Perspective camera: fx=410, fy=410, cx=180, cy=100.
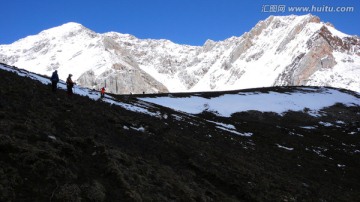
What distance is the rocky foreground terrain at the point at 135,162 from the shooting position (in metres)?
14.3

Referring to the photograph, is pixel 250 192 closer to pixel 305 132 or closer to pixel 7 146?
pixel 7 146

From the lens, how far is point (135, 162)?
731 inches

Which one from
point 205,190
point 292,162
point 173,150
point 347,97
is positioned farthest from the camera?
point 347,97

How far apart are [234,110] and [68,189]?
164 feet

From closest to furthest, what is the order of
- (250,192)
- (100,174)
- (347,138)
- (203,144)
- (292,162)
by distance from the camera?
1. (100,174)
2. (250,192)
3. (203,144)
4. (292,162)
5. (347,138)

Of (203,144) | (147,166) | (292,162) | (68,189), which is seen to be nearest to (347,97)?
(292,162)

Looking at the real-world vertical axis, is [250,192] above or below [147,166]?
below

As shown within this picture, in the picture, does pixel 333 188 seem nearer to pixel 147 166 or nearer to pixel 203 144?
pixel 203 144

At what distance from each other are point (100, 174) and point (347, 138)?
4061 centimetres

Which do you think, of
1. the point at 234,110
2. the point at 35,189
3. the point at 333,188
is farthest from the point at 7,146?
the point at 234,110

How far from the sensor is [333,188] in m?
26.1

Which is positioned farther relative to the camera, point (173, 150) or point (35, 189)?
point (173, 150)

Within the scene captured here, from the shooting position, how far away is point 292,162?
31.5 meters

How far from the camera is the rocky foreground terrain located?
562 inches
